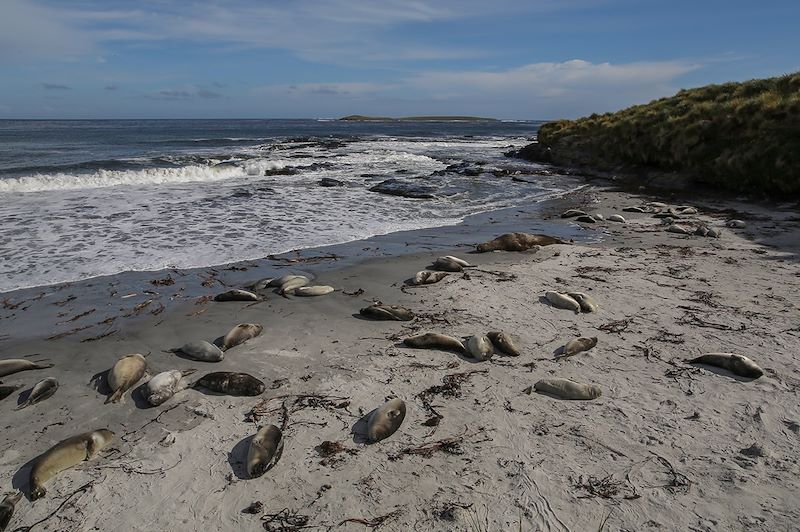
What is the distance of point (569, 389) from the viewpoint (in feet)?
13.8

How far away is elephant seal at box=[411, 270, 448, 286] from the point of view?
23.2 feet

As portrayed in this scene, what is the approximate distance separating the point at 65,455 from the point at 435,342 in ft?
10.4

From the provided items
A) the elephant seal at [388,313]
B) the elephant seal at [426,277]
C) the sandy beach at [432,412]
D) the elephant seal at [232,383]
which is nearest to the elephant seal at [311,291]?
the sandy beach at [432,412]

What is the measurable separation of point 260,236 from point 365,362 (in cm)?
613

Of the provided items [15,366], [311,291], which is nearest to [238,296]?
[311,291]

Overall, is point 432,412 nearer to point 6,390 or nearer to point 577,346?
point 577,346

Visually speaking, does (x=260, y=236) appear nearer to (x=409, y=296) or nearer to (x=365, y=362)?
(x=409, y=296)

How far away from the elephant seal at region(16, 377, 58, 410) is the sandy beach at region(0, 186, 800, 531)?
3.9 inches

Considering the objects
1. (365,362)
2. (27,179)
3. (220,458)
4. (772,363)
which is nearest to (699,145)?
(772,363)

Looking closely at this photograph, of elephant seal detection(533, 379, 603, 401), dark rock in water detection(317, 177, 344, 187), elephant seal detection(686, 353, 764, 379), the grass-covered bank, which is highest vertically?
the grass-covered bank

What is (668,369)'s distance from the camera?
15.2 feet

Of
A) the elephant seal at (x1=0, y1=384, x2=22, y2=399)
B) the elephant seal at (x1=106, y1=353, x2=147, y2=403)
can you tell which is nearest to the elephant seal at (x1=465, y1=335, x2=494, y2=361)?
the elephant seal at (x1=106, y1=353, x2=147, y2=403)

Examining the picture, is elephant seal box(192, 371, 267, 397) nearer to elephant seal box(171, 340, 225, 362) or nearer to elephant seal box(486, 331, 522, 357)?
elephant seal box(171, 340, 225, 362)

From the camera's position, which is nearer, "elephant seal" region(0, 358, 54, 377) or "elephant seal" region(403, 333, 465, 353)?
"elephant seal" region(0, 358, 54, 377)
